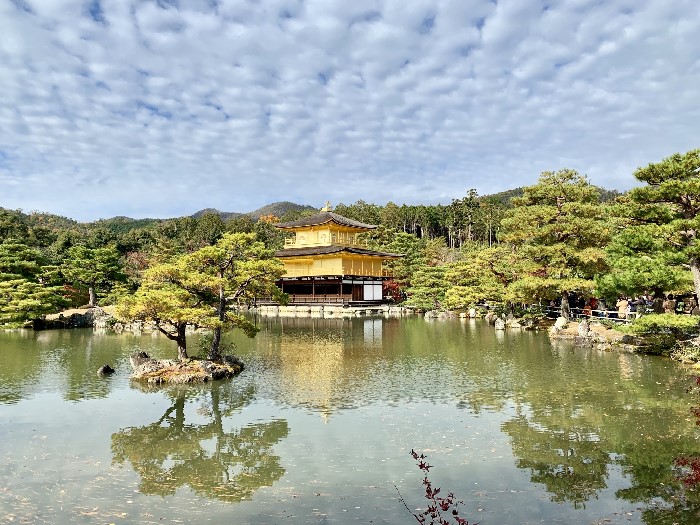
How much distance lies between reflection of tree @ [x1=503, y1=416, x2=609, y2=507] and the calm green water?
0.04 metres

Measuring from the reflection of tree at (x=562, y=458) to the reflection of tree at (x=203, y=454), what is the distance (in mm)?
4259

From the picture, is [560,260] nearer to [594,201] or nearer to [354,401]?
[594,201]

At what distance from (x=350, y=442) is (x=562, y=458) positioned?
12.5ft

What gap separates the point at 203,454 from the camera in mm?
9594

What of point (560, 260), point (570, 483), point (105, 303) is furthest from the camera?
point (105, 303)

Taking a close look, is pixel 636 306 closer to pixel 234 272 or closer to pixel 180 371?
pixel 234 272

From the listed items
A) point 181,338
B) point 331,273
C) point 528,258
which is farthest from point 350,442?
point 331,273

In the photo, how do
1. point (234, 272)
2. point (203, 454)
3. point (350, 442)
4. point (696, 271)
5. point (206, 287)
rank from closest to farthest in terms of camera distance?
point (203, 454), point (350, 442), point (696, 271), point (206, 287), point (234, 272)

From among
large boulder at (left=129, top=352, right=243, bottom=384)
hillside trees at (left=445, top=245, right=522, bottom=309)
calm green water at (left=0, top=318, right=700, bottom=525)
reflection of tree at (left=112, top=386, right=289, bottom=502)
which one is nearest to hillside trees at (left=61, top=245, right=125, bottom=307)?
calm green water at (left=0, top=318, right=700, bottom=525)

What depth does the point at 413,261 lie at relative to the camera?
165 ft

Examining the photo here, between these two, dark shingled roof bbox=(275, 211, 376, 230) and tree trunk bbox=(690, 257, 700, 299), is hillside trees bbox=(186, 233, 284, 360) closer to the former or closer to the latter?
tree trunk bbox=(690, 257, 700, 299)

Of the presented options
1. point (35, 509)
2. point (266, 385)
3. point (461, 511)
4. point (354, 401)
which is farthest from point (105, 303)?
point (461, 511)

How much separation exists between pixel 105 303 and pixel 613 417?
34913 mm

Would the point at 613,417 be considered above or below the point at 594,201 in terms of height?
below
